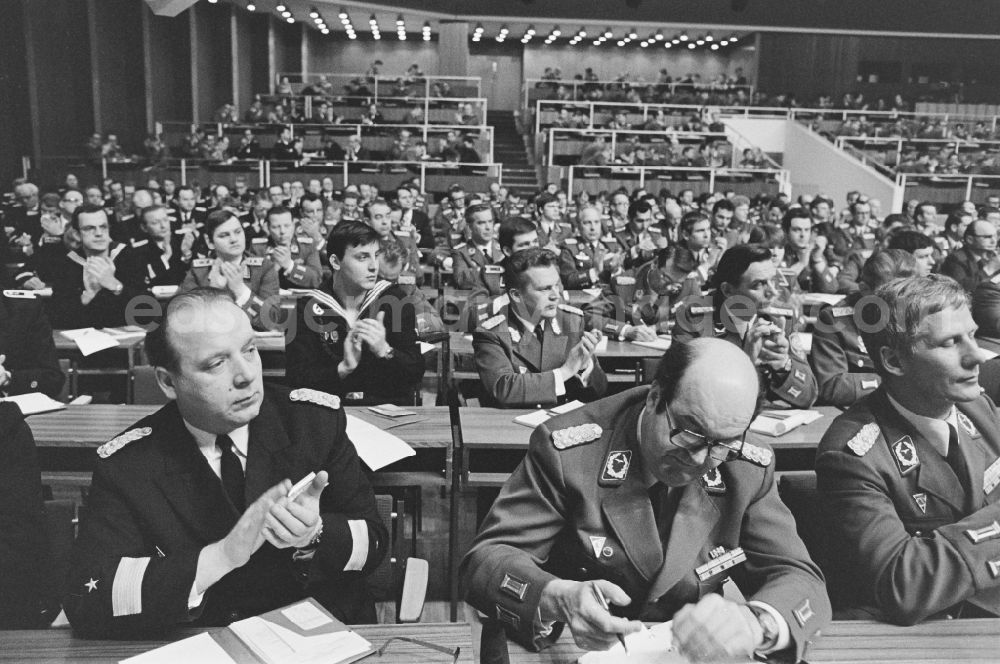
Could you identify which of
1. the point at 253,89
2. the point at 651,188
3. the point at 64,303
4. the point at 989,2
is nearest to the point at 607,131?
the point at 651,188

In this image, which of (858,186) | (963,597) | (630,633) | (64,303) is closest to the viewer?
(630,633)

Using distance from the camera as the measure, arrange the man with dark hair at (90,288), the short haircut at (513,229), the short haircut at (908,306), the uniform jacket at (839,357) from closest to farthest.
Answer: the short haircut at (908,306), the uniform jacket at (839,357), the man with dark hair at (90,288), the short haircut at (513,229)

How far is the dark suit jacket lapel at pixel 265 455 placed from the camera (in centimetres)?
167

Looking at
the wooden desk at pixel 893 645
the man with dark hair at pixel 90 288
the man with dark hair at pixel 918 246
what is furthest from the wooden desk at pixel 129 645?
the man with dark hair at pixel 918 246

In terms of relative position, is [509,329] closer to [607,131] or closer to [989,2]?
[607,131]

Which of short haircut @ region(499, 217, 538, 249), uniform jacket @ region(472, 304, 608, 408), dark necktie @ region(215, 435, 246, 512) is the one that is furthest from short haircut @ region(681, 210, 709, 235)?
dark necktie @ region(215, 435, 246, 512)

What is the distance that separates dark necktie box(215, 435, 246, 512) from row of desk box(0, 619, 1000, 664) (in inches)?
11.6

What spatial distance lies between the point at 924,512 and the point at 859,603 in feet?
0.77

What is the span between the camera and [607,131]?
47.0 feet

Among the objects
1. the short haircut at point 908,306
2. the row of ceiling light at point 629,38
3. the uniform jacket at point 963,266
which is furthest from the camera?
the row of ceiling light at point 629,38

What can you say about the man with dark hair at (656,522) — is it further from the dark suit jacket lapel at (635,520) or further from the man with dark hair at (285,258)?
the man with dark hair at (285,258)

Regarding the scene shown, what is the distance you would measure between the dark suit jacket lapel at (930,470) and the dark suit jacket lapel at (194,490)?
4.46ft

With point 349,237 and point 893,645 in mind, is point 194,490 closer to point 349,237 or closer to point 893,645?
point 893,645

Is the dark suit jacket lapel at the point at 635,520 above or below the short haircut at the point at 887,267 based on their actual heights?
below
